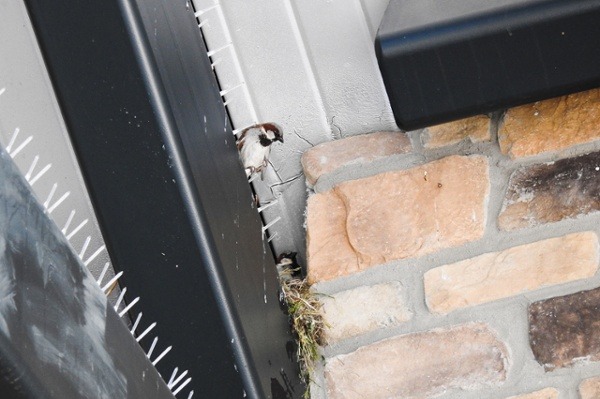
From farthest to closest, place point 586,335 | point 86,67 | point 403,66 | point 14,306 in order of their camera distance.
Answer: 1. point 586,335
2. point 403,66
3. point 86,67
4. point 14,306

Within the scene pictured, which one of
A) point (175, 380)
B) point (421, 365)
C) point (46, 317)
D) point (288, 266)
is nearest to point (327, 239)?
point (288, 266)

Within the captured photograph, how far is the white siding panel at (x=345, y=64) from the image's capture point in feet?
3.48

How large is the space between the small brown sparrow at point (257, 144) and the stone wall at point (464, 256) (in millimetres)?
59

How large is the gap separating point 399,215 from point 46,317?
2.03ft

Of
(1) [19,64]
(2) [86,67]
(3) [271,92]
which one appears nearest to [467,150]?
(3) [271,92]

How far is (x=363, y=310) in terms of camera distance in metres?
1.07

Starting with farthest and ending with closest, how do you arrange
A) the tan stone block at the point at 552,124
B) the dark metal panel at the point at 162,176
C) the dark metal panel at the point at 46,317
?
the tan stone block at the point at 552,124
the dark metal panel at the point at 162,176
the dark metal panel at the point at 46,317

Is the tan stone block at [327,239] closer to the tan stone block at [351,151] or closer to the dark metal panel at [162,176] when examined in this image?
the tan stone block at [351,151]

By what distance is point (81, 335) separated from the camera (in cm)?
52

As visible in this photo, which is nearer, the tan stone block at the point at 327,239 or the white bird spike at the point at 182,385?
the white bird spike at the point at 182,385

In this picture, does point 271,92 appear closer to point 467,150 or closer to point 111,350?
point 467,150

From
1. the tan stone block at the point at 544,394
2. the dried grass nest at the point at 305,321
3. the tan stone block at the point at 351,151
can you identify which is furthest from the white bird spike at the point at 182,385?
the tan stone block at the point at 544,394

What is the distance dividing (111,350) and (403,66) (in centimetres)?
48

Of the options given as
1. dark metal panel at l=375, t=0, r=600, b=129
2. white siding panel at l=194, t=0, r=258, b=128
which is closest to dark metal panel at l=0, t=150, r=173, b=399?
dark metal panel at l=375, t=0, r=600, b=129
